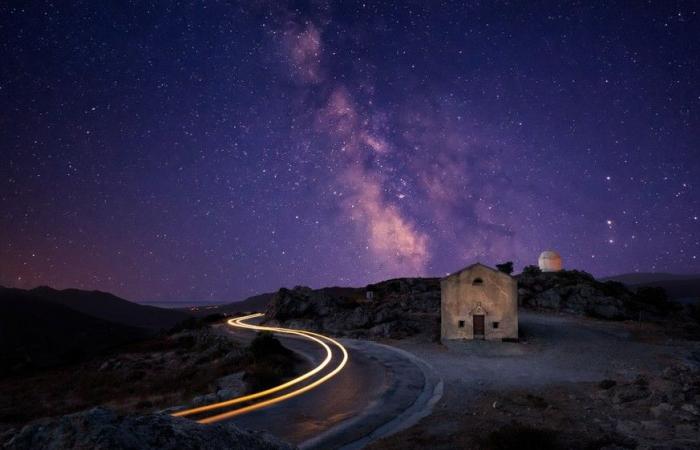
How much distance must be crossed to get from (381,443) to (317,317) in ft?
127

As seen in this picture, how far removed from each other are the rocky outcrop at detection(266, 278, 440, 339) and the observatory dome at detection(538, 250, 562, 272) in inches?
1100

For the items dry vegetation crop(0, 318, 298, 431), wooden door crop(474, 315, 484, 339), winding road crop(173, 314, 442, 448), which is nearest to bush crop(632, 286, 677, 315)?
wooden door crop(474, 315, 484, 339)

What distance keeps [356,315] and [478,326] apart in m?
14.6

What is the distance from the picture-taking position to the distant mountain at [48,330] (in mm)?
109812

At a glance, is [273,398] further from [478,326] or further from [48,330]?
[48,330]

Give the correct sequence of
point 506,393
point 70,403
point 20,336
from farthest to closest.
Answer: point 20,336
point 70,403
point 506,393

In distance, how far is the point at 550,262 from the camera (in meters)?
74.7

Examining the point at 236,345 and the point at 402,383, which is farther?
the point at 236,345

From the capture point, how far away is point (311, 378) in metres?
22.2

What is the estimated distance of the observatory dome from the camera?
74.4 meters

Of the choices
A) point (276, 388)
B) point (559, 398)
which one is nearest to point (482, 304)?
point (559, 398)

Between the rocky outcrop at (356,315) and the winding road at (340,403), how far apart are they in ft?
43.2

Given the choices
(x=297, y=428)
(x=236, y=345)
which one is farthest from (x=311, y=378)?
(x=236, y=345)

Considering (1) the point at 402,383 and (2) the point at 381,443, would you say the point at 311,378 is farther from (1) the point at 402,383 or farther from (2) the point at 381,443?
(2) the point at 381,443
